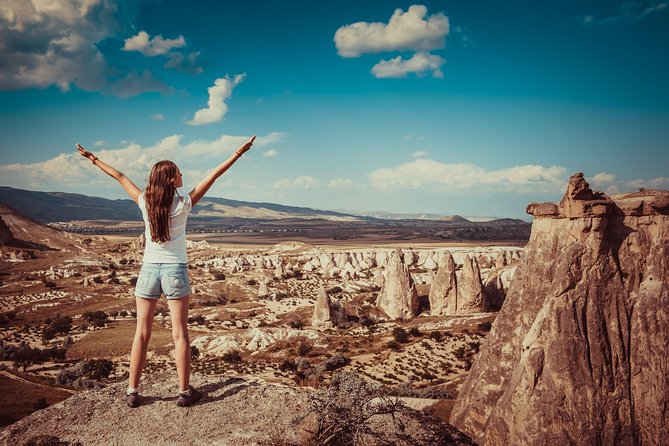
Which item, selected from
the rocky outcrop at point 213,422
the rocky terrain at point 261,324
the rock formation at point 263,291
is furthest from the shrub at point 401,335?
the rocky outcrop at point 213,422

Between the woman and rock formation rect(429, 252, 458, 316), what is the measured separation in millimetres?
38100

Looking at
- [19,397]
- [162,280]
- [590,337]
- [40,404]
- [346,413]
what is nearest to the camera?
[346,413]

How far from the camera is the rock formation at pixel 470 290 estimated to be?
3853 cm

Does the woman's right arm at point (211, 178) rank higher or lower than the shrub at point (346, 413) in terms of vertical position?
higher

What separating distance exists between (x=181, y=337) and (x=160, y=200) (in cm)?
161

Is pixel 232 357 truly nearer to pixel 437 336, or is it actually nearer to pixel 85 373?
pixel 85 373

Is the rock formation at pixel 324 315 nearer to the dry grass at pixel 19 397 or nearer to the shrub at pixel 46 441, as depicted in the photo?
the dry grass at pixel 19 397

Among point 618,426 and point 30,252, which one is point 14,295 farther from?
point 618,426

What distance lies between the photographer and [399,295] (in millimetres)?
41438

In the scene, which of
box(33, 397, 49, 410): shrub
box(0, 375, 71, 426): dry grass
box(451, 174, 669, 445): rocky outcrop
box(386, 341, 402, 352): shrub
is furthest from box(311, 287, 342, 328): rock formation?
box(451, 174, 669, 445): rocky outcrop

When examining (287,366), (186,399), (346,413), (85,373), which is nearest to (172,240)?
(186,399)

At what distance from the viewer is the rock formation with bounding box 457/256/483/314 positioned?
126 ft

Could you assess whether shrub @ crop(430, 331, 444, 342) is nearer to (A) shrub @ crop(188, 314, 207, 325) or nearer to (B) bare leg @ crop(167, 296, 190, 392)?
(A) shrub @ crop(188, 314, 207, 325)

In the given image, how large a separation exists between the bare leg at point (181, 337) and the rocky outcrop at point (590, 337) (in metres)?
8.46
